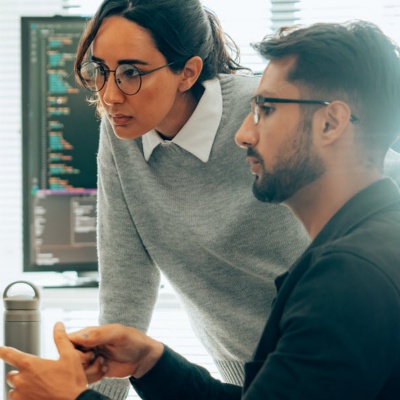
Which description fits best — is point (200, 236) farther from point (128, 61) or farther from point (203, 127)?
point (128, 61)

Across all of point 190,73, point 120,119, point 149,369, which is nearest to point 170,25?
point 190,73

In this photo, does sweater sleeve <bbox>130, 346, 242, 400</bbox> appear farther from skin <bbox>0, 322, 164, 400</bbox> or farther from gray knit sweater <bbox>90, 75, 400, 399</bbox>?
gray knit sweater <bbox>90, 75, 400, 399</bbox>

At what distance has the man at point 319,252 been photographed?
94 centimetres

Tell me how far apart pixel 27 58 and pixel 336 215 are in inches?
62.6

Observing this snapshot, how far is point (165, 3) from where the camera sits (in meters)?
1.65

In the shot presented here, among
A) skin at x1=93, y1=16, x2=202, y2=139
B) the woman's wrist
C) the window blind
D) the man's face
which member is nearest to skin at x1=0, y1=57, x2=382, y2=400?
the man's face

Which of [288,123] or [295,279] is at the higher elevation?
[288,123]

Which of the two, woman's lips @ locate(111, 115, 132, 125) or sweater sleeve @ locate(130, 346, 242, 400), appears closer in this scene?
sweater sleeve @ locate(130, 346, 242, 400)

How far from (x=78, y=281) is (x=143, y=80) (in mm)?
1058

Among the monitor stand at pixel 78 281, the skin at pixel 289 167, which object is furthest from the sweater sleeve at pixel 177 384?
the monitor stand at pixel 78 281

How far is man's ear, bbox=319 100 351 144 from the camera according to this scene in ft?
3.85

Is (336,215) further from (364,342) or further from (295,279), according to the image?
(364,342)

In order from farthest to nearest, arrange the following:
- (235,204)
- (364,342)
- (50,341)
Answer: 1. (50,341)
2. (235,204)
3. (364,342)

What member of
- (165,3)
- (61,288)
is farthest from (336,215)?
(61,288)
